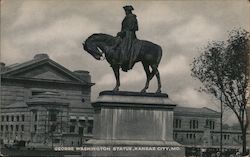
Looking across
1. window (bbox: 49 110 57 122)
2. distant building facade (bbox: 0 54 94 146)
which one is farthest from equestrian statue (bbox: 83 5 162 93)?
window (bbox: 49 110 57 122)

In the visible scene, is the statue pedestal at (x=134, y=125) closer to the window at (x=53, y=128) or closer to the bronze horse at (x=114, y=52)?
the bronze horse at (x=114, y=52)

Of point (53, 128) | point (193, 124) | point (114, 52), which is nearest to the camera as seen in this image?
point (114, 52)

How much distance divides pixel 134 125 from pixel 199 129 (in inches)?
3053

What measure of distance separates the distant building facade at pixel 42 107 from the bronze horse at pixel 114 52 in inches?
2061

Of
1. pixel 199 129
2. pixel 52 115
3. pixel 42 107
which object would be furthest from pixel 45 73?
pixel 199 129

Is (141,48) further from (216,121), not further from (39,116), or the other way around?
(216,121)

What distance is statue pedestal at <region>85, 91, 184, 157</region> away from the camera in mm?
21766

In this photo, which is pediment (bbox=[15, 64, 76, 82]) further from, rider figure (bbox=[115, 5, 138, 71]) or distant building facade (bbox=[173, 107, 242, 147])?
rider figure (bbox=[115, 5, 138, 71])

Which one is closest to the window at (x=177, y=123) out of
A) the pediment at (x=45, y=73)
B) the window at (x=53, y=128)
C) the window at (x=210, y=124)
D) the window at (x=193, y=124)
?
the window at (x=193, y=124)

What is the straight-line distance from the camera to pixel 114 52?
22219 mm

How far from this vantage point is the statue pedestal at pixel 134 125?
71.4 ft

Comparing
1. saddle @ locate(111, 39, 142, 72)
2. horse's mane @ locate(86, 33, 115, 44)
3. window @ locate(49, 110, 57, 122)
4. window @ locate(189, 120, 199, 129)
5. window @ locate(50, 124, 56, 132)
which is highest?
horse's mane @ locate(86, 33, 115, 44)

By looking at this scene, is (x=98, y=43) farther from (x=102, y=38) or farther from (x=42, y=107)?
(x=42, y=107)

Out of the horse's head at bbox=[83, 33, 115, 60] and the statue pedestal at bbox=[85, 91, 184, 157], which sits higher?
the horse's head at bbox=[83, 33, 115, 60]
